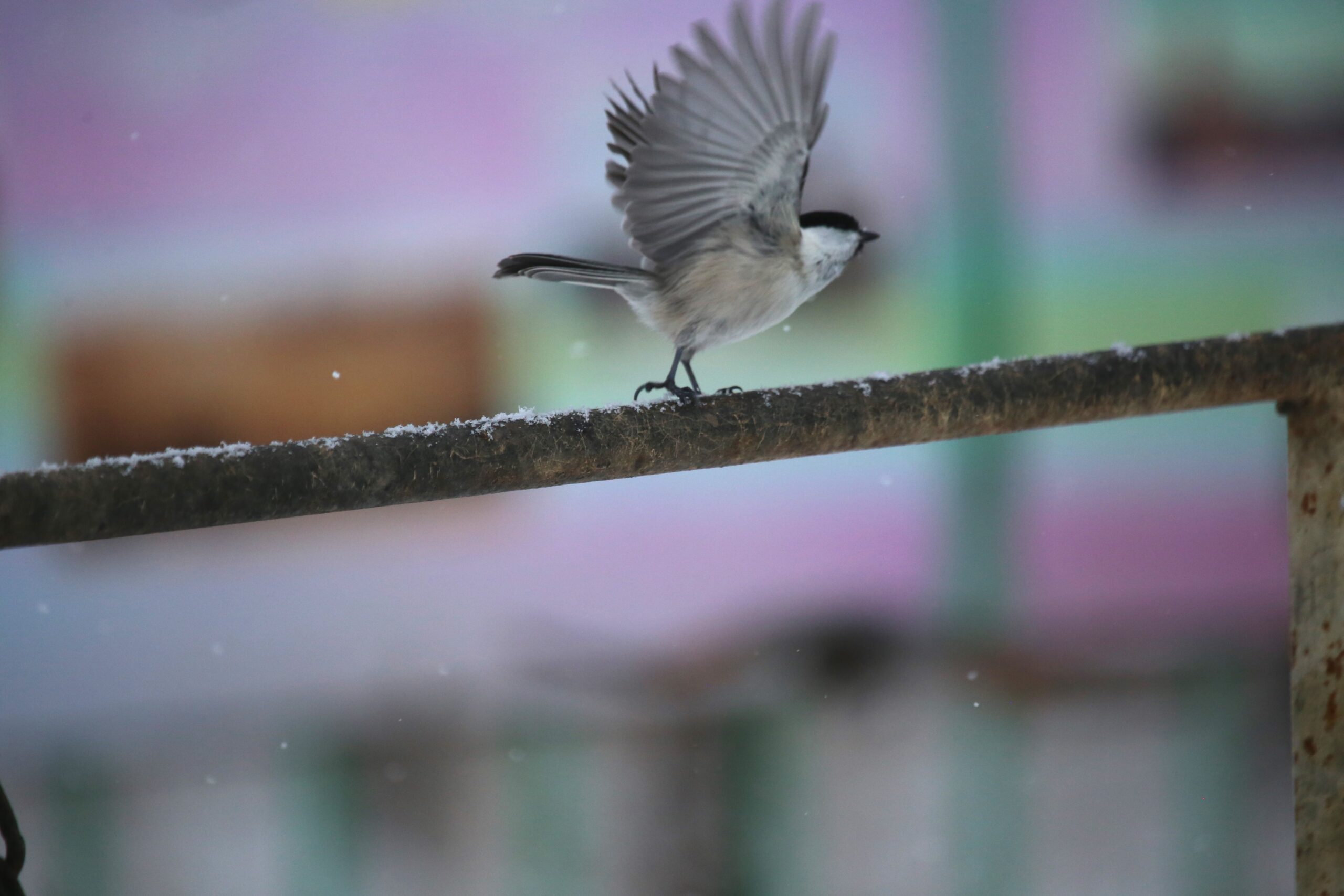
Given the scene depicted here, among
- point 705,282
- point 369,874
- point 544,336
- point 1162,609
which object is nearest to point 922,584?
point 1162,609

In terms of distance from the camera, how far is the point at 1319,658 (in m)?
0.89

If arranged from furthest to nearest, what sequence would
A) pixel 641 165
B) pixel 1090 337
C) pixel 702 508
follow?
pixel 1090 337, pixel 702 508, pixel 641 165

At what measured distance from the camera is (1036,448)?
2.55m

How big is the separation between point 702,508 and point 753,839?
71 cm

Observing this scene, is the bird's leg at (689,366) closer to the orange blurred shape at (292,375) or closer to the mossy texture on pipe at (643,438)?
the mossy texture on pipe at (643,438)

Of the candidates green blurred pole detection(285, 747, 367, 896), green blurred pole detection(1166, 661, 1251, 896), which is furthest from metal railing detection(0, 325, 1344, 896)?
green blurred pole detection(1166, 661, 1251, 896)

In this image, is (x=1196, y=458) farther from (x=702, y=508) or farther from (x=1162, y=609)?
(x=702, y=508)

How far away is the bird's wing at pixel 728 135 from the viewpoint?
38.8 inches

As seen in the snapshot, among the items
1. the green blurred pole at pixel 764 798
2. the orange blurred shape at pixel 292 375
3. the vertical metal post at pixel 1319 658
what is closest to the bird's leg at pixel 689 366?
the vertical metal post at pixel 1319 658

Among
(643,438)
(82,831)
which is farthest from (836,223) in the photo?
(82,831)

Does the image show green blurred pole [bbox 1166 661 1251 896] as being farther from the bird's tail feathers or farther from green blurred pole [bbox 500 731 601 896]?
the bird's tail feathers

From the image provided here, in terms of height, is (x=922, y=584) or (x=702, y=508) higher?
(x=702, y=508)

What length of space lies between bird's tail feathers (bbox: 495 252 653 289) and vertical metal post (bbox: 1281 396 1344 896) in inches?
25.3

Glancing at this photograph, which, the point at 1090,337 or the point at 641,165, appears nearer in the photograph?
the point at 641,165
